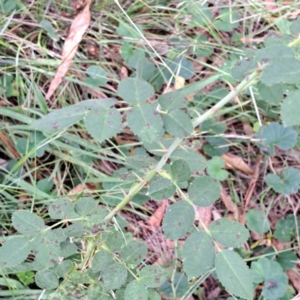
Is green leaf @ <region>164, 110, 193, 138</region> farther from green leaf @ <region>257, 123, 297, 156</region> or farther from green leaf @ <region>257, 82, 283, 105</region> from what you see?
green leaf @ <region>257, 123, 297, 156</region>

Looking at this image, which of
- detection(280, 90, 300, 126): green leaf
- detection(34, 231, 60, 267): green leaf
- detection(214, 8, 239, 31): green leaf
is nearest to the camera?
detection(280, 90, 300, 126): green leaf

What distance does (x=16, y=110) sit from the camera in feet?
4.58

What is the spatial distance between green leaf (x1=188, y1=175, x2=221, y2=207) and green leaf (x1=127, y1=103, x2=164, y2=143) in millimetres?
176

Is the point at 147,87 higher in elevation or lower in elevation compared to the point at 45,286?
higher

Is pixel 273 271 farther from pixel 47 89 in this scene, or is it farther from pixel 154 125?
pixel 47 89

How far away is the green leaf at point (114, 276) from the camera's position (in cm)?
79

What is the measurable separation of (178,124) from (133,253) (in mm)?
312

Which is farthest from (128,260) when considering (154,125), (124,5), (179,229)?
(124,5)

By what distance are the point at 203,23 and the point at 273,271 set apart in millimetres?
1017

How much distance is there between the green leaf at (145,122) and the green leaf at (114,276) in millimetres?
287

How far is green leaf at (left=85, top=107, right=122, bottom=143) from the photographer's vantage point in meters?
0.73

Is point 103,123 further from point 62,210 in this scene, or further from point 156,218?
point 156,218

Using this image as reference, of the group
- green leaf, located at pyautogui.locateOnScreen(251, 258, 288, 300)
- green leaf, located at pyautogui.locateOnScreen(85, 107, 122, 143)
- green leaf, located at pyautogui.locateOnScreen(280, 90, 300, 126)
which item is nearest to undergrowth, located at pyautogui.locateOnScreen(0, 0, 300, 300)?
green leaf, located at pyautogui.locateOnScreen(251, 258, 288, 300)

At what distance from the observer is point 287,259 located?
4.56 feet
